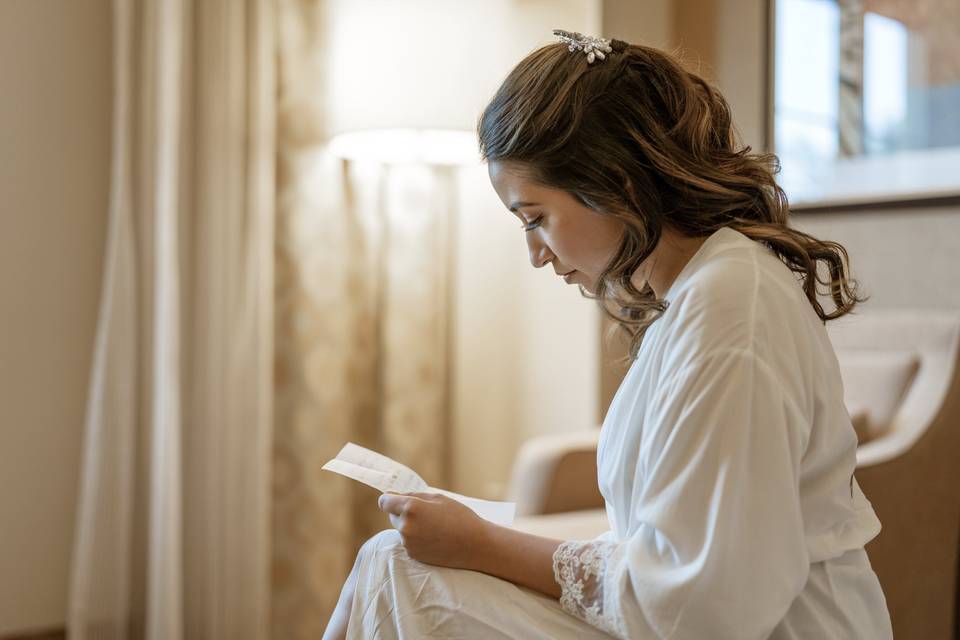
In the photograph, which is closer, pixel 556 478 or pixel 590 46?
pixel 590 46

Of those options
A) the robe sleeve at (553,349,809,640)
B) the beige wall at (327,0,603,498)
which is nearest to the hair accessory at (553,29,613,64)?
the robe sleeve at (553,349,809,640)

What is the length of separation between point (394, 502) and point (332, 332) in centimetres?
153

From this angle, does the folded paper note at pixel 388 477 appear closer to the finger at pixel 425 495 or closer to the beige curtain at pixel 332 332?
the finger at pixel 425 495

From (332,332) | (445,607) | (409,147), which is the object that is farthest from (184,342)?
(445,607)

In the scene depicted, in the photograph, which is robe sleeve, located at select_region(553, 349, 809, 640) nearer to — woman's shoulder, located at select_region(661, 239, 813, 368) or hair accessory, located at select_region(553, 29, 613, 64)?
woman's shoulder, located at select_region(661, 239, 813, 368)

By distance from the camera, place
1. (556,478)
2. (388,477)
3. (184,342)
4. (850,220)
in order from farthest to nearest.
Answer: (184,342) → (850,220) → (556,478) → (388,477)

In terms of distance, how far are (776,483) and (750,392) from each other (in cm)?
9

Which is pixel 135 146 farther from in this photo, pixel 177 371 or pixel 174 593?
pixel 174 593

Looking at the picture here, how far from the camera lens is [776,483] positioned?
92 cm

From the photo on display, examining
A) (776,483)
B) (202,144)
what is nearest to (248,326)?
(202,144)

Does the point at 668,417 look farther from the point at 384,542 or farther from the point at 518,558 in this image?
Answer: the point at 384,542

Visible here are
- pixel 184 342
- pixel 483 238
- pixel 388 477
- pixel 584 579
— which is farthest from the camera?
pixel 483 238

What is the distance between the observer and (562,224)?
1184 millimetres

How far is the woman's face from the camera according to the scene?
1.17 metres
